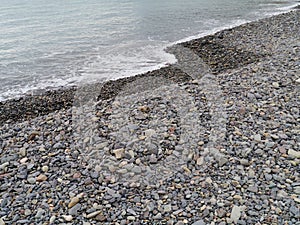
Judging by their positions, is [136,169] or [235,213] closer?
[235,213]

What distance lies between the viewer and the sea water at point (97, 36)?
12.1 meters

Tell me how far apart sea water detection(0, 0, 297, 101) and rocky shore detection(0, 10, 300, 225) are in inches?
158

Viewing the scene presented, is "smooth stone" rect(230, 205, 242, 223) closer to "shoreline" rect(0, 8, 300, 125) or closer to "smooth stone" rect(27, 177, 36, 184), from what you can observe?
"smooth stone" rect(27, 177, 36, 184)

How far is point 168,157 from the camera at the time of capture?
5.13 m

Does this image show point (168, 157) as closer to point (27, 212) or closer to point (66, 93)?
point (27, 212)

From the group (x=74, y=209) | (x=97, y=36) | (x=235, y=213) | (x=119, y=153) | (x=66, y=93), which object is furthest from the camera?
(x=97, y=36)

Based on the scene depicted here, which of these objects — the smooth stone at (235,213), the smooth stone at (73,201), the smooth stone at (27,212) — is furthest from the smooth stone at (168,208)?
the smooth stone at (27,212)

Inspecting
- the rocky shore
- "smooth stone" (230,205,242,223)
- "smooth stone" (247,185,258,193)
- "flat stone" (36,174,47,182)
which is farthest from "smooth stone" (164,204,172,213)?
"flat stone" (36,174,47,182)

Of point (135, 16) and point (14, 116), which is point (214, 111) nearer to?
point (14, 116)

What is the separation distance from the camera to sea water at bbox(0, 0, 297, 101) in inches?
476

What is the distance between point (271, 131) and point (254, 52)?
661 centimetres

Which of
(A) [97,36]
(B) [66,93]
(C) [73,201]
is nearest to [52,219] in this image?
(C) [73,201]

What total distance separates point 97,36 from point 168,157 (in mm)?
14496

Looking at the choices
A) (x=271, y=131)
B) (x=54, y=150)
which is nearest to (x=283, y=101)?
(x=271, y=131)
